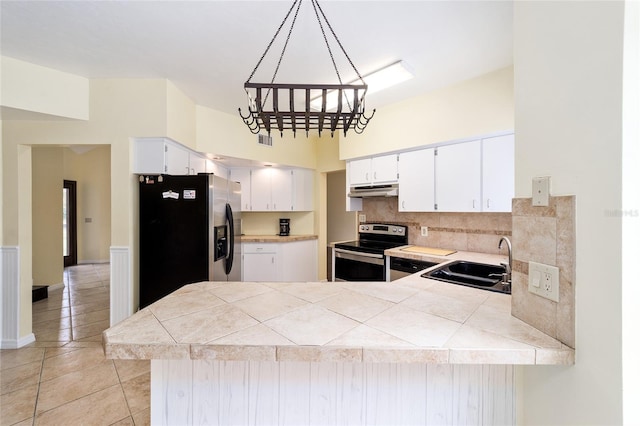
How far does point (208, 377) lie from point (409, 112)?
308 centimetres

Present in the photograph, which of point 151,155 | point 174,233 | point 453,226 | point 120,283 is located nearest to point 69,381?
point 120,283

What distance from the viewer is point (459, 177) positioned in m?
2.71

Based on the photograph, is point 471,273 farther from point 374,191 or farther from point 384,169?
point 384,169

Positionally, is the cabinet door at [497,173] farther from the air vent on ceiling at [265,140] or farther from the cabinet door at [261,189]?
the cabinet door at [261,189]

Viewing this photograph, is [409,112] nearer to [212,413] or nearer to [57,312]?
[212,413]

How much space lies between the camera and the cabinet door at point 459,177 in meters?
2.58

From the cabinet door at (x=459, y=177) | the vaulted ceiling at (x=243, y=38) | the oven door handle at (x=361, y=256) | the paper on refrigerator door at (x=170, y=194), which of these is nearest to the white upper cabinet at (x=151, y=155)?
the paper on refrigerator door at (x=170, y=194)

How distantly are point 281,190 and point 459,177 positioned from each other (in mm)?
2771

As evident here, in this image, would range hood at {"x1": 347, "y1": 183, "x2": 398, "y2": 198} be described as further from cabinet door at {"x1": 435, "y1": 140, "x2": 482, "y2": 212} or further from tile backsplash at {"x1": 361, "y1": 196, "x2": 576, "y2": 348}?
tile backsplash at {"x1": 361, "y1": 196, "x2": 576, "y2": 348}

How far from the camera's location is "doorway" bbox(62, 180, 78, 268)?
6348 mm

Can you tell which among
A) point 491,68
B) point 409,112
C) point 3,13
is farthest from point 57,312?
point 491,68

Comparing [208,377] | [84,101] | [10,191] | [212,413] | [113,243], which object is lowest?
[212,413]

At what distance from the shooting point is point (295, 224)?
472 cm

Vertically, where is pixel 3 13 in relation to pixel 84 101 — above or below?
above
